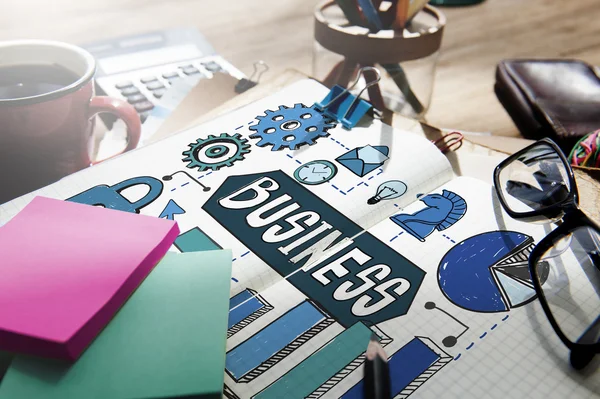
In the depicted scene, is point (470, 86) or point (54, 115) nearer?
point (54, 115)

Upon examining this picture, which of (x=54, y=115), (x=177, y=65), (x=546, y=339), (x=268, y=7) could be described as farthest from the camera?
(x=268, y=7)

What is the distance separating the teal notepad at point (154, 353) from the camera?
0.99 feet

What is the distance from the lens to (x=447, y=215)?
444 mm

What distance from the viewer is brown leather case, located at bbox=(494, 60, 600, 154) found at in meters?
0.63

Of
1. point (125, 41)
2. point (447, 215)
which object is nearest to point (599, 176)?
point (447, 215)

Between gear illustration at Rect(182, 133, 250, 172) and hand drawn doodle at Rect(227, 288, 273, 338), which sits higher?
gear illustration at Rect(182, 133, 250, 172)

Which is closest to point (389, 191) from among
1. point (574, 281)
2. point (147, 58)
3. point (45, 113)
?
point (574, 281)

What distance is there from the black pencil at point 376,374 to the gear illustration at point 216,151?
0.68 feet

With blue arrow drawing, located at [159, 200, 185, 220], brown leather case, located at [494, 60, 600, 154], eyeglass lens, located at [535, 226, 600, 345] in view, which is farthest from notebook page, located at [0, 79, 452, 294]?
brown leather case, located at [494, 60, 600, 154]

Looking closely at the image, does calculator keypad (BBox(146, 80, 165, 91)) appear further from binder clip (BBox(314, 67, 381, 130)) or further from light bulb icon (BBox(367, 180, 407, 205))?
light bulb icon (BBox(367, 180, 407, 205))

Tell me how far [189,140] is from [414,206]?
0.20 m

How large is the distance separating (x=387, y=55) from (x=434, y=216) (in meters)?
0.18

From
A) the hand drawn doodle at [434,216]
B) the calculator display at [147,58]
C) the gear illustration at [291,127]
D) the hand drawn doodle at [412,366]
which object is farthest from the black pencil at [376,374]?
the calculator display at [147,58]

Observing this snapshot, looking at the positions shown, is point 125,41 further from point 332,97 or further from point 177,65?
point 332,97
